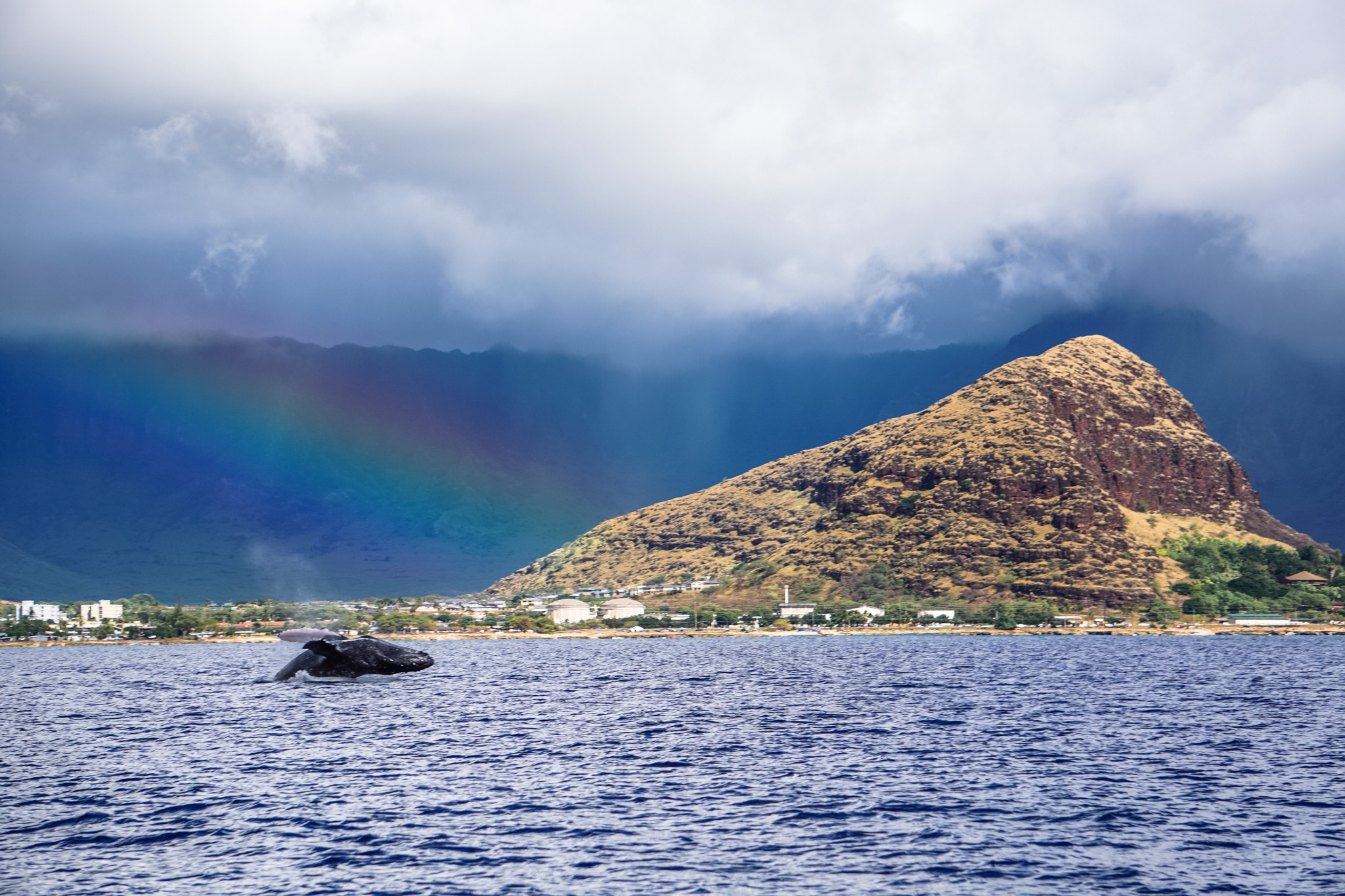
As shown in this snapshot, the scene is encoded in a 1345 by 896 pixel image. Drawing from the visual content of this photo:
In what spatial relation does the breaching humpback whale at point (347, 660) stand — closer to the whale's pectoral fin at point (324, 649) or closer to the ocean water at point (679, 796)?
the whale's pectoral fin at point (324, 649)

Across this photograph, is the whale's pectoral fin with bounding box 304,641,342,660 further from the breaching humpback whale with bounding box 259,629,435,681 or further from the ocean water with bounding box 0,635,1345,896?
the ocean water with bounding box 0,635,1345,896

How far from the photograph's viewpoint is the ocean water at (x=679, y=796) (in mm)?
35781

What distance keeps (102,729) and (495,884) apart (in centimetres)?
5765

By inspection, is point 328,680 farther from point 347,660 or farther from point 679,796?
point 679,796

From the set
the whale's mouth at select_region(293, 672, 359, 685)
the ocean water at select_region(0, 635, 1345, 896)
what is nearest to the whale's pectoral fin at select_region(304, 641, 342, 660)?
the whale's mouth at select_region(293, 672, 359, 685)

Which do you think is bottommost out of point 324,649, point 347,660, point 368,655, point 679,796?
point 679,796

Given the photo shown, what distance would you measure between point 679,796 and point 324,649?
8141 cm

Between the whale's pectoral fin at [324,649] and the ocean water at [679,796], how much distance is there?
18.1m

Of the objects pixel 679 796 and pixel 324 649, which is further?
pixel 324 649

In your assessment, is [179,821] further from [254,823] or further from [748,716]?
[748,716]

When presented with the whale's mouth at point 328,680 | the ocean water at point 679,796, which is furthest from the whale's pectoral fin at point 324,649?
the ocean water at point 679,796

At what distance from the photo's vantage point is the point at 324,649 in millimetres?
119938

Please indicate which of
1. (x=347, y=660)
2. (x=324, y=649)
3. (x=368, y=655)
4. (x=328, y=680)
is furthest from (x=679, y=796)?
(x=328, y=680)

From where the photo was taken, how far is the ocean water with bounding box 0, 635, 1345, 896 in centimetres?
3578
